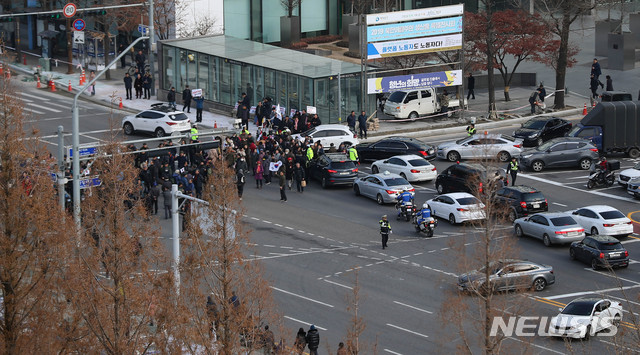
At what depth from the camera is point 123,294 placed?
25.3m

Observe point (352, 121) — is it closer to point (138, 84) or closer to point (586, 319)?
point (138, 84)

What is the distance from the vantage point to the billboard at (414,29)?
58.8 metres

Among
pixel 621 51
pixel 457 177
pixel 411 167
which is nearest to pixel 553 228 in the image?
pixel 457 177

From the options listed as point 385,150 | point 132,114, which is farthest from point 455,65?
point 132,114

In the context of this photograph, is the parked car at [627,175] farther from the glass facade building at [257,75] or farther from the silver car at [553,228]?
the glass facade building at [257,75]

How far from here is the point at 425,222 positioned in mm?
42812

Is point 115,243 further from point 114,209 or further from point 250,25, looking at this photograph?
point 250,25

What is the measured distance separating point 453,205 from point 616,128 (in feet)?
43.7

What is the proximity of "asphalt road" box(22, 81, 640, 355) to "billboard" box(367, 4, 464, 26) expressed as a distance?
11.9m

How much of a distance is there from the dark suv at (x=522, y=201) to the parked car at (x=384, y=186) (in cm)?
387

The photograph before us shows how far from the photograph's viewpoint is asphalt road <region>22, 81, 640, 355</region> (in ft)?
112

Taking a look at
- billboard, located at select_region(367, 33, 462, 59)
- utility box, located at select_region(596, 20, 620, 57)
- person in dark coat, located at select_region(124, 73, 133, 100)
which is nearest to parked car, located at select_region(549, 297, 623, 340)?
billboard, located at select_region(367, 33, 462, 59)

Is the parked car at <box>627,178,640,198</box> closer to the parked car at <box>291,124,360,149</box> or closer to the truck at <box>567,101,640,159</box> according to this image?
the truck at <box>567,101,640,159</box>

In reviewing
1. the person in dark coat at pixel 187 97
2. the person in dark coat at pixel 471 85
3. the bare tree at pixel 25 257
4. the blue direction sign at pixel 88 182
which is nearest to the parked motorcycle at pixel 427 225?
the blue direction sign at pixel 88 182
